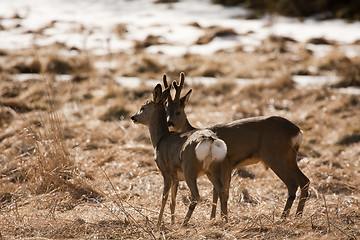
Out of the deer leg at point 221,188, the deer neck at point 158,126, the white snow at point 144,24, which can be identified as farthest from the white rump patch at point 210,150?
the white snow at point 144,24

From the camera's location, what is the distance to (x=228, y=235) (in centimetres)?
541

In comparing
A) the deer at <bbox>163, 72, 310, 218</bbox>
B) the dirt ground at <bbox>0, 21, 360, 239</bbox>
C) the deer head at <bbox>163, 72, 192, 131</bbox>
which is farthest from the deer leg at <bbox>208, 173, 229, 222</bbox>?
the deer head at <bbox>163, 72, 192, 131</bbox>

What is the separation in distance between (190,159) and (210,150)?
28 cm

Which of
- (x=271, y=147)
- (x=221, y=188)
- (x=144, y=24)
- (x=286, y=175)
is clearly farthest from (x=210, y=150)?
(x=144, y=24)

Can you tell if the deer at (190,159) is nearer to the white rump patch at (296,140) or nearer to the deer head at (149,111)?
the deer head at (149,111)

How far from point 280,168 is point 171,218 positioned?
1.41 m

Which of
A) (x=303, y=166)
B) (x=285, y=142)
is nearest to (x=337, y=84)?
(x=303, y=166)

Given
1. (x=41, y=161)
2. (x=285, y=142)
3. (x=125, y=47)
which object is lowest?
(x=125, y=47)

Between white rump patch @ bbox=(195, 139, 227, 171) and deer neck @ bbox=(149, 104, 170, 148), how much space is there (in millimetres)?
1147

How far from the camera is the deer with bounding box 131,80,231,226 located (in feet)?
18.9

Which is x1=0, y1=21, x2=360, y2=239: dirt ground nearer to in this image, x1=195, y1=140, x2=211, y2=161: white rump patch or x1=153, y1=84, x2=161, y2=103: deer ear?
x1=195, y1=140, x2=211, y2=161: white rump patch

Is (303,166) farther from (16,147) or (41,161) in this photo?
(16,147)

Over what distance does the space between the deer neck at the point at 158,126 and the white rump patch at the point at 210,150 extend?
3.76 ft

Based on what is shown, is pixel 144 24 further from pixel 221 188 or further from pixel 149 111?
pixel 221 188
